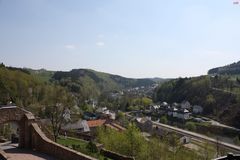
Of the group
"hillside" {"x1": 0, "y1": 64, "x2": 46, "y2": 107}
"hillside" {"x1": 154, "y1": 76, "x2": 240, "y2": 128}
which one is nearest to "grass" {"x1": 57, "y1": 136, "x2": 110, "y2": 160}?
"hillside" {"x1": 0, "y1": 64, "x2": 46, "y2": 107}

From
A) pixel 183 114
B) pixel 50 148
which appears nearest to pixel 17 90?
pixel 183 114

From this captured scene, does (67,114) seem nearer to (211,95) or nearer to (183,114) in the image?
(183,114)

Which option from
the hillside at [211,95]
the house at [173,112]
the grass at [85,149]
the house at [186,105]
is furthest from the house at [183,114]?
the grass at [85,149]

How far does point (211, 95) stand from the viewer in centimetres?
10388

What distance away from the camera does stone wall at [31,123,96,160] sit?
44.2 feet

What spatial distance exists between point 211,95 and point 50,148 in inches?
3721

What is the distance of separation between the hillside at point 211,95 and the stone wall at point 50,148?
70797mm

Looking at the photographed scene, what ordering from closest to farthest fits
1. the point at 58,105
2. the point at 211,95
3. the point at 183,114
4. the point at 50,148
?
the point at 50,148
the point at 58,105
the point at 183,114
the point at 211,95

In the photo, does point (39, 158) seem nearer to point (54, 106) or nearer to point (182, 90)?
point (54, 106)

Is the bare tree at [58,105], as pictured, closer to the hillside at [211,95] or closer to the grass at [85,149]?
the grass at [85,149]

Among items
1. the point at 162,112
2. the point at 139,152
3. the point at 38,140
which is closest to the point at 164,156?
the point at 139,152

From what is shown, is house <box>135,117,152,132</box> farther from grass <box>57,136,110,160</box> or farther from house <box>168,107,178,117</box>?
grass <box>57,136,110,160</box>

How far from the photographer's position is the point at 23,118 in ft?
53.7

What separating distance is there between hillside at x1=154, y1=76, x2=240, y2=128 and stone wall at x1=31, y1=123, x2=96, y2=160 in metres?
70.8
